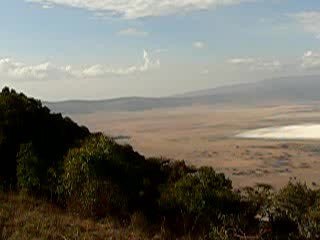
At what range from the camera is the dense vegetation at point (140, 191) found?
39.3 feet

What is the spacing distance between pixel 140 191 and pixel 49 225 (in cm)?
299

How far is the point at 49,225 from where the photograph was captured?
11.1 meters

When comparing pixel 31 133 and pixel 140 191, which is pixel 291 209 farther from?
→ pixel 31 133

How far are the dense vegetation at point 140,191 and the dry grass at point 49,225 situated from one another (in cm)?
18

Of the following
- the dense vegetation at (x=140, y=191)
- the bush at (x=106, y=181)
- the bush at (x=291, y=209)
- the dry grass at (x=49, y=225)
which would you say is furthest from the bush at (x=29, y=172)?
the bush at (x=291, y=209)

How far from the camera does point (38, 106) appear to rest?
16734 mm

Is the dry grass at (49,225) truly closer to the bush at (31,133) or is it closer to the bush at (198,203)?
the bush at (198,203)

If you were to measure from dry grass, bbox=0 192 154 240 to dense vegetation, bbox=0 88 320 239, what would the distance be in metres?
0.18

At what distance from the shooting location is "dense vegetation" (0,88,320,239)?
12.0m

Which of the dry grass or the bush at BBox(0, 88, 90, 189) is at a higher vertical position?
the bush at BBox(0, 88, 90, 189)

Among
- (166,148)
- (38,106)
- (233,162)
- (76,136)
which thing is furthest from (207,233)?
(166,148)

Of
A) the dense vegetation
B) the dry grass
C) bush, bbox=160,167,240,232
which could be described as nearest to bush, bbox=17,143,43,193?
the dense vegetation

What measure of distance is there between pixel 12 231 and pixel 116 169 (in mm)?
3790

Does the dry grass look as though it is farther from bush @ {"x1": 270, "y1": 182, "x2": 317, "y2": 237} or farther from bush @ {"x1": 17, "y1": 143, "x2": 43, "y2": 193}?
bush @ {"x1": 270, "y1": 182, "x2": 317, "y2": 237}
